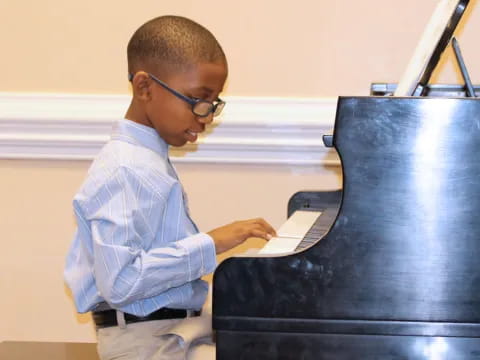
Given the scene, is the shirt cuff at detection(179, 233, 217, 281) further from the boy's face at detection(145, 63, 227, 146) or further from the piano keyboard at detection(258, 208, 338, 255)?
the boy's face at detection(145, 63, 227, 146)

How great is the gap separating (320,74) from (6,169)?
96 cm

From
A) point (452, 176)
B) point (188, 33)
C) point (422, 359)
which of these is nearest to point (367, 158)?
point (452, 176)

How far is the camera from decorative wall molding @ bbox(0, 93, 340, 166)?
241cm

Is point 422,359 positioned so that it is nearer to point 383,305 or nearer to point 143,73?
point 383,305

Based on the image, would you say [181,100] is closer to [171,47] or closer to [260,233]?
[171,47]

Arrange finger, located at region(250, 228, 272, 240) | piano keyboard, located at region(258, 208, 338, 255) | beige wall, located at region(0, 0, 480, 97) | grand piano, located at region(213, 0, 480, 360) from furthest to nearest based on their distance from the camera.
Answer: beige wall, located at region(0, 0, 480, 97) < finger, located at region(250, 228, 272, 240) < piano keyboard, located at region(258, 208, 338, 255) < grand piano, located at region(213, 0, 480, 360)

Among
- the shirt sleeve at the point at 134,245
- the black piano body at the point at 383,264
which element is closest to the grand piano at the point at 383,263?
the black piano body at the point at 383,264

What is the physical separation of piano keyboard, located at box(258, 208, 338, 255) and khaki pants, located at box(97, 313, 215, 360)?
22 cm

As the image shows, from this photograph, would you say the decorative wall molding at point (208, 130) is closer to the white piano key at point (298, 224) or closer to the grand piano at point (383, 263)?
the white piano key at point (298, 224)

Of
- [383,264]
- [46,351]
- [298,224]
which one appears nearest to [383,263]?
[383,264]

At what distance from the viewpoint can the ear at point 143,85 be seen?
161 centimetres

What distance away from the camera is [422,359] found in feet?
4.45

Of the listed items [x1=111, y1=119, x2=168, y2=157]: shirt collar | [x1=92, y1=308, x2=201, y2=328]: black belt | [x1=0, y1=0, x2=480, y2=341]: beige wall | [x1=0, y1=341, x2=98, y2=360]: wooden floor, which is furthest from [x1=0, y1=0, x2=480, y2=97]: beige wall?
[x1=92, y1=308, x2=201, y2=328]: black belt

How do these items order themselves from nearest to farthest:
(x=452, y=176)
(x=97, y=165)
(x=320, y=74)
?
(x=452, y=176)
(x=97, y=165)
(x=320, y=74)
